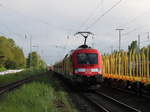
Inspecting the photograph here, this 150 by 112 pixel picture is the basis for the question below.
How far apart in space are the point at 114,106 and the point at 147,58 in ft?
12.6

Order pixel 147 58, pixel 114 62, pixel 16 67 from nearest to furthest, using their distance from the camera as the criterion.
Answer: pixel 147 58 → pixel 114 62 → pixel 16 67

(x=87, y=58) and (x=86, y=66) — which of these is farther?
(x=87, y=58)

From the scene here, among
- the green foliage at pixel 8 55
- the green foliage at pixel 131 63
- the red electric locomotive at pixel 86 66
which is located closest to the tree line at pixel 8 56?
the green foliage at pixel 8 55

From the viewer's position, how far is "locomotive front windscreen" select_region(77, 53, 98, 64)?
20734 millimetres

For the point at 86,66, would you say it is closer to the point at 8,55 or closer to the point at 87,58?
the point at 87,58

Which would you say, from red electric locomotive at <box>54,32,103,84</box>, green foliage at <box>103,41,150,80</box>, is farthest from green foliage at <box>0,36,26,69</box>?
red electric locomotive at <box>54,32,103,84</box>

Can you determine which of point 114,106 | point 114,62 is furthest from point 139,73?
point 114,62

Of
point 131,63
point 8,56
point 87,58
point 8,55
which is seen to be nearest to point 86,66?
point 87,58

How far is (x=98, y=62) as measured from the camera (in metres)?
20.9

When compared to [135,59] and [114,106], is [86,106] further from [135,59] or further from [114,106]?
[135,59]

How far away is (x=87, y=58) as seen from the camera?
20.8 m

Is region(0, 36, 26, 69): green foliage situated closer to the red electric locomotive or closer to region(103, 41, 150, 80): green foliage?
region(103, 41, 150, 80): green foliage

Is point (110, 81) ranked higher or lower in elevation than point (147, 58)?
lower

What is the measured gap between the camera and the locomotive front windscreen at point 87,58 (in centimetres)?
2073
